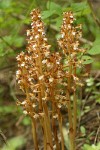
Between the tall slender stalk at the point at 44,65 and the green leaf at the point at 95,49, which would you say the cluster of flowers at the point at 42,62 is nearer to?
the tall slender stalk at the point at 44,65

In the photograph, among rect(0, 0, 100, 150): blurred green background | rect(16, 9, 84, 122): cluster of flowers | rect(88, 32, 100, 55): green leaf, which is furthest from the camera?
rect(0, 0, 100, 150): blurred green background

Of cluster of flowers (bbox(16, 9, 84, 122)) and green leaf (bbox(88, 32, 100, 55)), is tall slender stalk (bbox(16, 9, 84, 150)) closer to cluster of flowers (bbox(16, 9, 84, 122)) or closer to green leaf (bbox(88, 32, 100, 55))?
cluster of flowers (bbox(16, 9, 84, 122))

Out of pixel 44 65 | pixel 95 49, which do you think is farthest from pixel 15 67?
pixel 44 65

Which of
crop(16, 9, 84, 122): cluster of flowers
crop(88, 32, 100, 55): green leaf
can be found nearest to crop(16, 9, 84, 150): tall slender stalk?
crop(16, 9, 84, 122): cluster of flowers

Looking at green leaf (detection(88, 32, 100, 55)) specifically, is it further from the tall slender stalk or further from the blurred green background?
the tall slender stalk

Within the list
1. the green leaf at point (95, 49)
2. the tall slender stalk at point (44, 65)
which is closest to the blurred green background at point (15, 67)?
the green leaf at point (95, 49)

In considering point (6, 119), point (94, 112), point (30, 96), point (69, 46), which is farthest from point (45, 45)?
point (6, 119)

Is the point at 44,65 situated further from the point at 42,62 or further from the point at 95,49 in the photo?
the point at 95,49

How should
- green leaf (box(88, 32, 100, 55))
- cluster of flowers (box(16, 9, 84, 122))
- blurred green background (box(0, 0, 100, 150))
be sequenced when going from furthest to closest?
blurred green background (box(0, 0, 100, 150))
green leaf (box(88, 32, 100, 55))
cluster of flowers (box(16, 9, 84, 122))

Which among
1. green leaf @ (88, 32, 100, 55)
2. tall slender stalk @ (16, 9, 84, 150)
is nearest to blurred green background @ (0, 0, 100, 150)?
green leaf @ (88, 32, 100, 55)

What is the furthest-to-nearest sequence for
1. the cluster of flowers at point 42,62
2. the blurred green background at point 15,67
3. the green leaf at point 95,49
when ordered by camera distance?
the blurred green background at point 15,67 → the green leaf at point 95,49 → the cluster of flowers at point 42,62

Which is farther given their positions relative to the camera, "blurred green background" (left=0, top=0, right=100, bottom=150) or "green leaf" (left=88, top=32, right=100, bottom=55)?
"blurred green background" (left=0, top=0, right=100, bottom=150)
